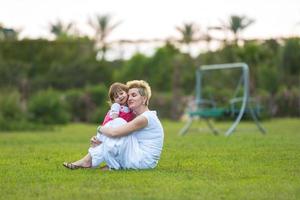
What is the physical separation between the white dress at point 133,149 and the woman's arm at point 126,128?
6 cm

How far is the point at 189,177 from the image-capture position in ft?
24.1

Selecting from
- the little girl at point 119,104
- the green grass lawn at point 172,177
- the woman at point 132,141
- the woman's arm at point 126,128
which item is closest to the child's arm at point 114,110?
the little girl at point 119,104

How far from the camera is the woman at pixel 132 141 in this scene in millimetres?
7891

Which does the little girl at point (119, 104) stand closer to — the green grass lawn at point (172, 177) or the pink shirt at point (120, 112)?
the pink shirt at point (120, 112)

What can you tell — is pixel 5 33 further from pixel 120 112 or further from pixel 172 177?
pixel 172 177

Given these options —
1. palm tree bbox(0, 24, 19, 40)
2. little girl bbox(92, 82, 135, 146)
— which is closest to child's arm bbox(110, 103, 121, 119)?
little girl bbox(92, 82, 135, 146)

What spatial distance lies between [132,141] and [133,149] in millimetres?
80

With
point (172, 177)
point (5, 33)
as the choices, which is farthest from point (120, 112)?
point (5, 33)

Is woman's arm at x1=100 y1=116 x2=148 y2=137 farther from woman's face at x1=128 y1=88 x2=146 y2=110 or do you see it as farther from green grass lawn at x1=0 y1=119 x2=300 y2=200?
green grass lawn at x1=0 y1=119 x2=300 y2=200

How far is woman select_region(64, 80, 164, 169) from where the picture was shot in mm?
7891

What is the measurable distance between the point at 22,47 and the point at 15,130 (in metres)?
12.2

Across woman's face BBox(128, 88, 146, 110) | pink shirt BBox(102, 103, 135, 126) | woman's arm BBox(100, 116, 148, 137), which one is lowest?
woman's arm BBox(100, 116, 148, 137)

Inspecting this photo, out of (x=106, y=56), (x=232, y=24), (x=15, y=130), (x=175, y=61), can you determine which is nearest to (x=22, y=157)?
(x=15, y=130)

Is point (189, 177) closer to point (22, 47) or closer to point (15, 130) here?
point (15, 130)
